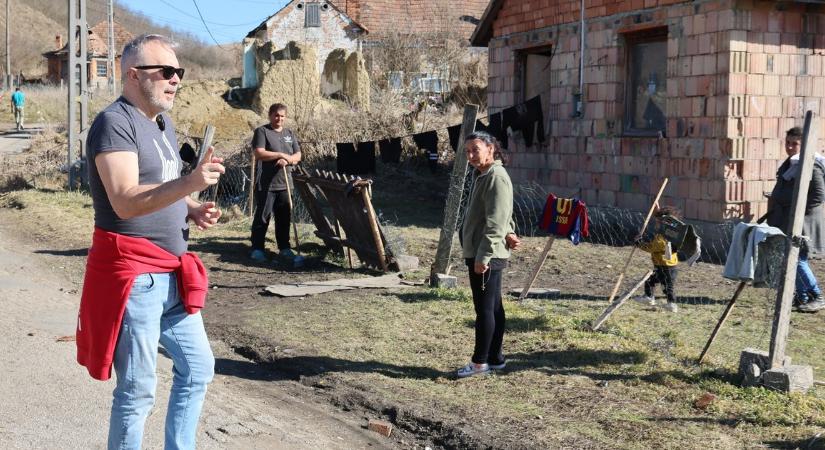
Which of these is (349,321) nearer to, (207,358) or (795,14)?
(207,358)

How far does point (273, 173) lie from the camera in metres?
11.4

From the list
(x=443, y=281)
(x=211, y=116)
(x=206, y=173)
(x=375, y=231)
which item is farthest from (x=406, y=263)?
(x=211, y=116)

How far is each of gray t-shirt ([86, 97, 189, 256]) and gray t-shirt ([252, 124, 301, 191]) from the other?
292 inches

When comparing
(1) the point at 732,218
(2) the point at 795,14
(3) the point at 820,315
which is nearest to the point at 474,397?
(3) the point at 820,315

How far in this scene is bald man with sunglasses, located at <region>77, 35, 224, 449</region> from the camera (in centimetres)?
364

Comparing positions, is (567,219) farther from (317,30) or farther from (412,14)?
(317,30)

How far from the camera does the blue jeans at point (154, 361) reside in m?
3.76

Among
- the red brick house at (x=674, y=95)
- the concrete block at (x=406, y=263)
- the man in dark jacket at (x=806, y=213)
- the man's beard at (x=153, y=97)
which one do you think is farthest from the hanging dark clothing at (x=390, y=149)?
the man's beard at (x=153, y=97)

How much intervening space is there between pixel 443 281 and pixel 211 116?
61.5ft

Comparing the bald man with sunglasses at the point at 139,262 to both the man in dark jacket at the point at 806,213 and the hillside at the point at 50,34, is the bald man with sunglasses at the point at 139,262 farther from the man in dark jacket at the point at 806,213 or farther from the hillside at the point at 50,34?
the hillside at the point at 50,34

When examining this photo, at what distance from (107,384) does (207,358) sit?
8.25 feet

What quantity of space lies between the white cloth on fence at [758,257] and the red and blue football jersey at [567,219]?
2109mm

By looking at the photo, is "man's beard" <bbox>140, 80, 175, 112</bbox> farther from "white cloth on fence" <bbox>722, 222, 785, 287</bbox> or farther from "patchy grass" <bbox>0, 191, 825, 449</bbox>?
"white cloth on fence" <bbox>722, 222, 785, 287</bbox>

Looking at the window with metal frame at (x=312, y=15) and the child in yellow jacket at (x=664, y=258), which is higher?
the window with metal frame at (x=312, y=15)
